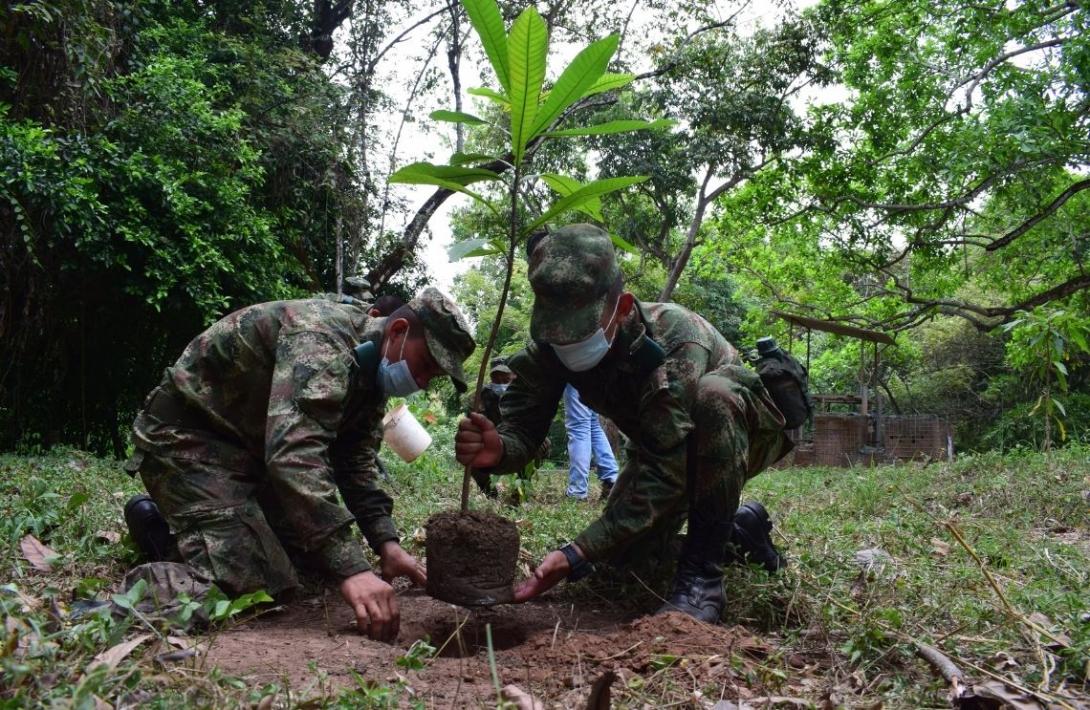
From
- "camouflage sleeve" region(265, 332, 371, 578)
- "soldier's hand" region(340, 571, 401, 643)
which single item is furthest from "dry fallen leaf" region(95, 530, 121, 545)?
"soldier's hand" region(340, 571, 401, 643)

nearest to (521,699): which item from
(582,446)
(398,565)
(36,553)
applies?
(398,565)

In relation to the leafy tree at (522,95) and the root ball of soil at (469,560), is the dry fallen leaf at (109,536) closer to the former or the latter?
the root ball of soil at (469,560)

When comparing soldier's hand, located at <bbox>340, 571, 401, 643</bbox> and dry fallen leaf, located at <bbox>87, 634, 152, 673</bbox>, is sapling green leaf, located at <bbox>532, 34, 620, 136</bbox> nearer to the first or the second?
soldier's hand, located at <bbox>340, 571, 401, 643</bbox>

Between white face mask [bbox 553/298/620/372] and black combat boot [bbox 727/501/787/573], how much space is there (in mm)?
915

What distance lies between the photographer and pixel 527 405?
11.2ft

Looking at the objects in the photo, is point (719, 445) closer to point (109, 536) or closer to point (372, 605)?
point (372, 605)

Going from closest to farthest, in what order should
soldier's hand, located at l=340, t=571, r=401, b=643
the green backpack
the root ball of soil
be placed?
soldier's hand, located at l=340, t=571, r=401, b=643, the root ball of soil, the green backpack

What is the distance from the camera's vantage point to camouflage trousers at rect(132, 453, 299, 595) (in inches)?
117

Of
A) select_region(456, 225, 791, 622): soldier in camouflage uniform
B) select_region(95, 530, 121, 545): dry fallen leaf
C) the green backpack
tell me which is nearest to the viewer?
select_region(456, 225, 791, 622): soldier in camouflage uniform

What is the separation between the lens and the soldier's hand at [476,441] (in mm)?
3051

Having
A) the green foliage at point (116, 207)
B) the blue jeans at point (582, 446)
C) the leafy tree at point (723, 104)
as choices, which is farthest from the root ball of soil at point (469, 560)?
the leafy tree at point (723, 104)

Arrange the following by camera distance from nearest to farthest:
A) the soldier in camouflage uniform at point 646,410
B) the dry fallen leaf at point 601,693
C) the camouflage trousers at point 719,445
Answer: the dry fallen leaf at point 601,693, the soldier in camouflage uniform at point 646,410, the camouflage trousers at point 719,445

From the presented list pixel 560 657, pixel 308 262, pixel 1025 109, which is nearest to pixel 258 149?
pixel 308 262

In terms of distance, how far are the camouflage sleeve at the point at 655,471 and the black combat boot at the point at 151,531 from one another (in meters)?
1.52
